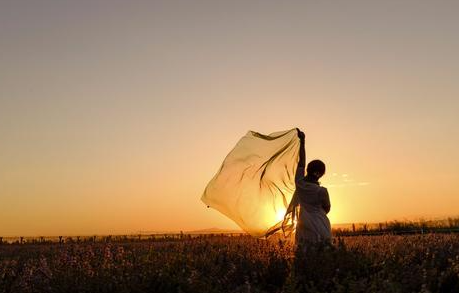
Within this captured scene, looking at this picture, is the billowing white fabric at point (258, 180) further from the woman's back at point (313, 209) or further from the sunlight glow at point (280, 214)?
the woman's back at point (313, 209)

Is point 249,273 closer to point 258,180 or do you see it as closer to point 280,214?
point 280,214

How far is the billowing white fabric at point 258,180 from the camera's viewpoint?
10289mm

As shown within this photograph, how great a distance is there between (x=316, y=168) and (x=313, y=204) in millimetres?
577

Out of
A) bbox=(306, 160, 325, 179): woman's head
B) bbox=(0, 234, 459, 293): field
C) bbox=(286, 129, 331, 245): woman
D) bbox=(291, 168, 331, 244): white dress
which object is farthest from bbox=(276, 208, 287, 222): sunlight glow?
bbox=(0, 234, 459, 293): field

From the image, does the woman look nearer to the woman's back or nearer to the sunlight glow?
the woman's back

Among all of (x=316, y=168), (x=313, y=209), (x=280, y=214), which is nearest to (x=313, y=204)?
(x=313, y=209)

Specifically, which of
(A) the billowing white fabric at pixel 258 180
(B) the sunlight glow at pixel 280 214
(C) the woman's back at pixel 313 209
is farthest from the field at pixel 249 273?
(A) the billowing white fabric at pixel 258 180

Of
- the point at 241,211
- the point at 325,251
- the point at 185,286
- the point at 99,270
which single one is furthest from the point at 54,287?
the point at 241,211

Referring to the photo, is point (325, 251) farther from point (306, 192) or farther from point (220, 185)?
point (220, 185)

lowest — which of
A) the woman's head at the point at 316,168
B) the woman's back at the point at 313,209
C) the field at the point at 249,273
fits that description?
the field at the point at 249,273

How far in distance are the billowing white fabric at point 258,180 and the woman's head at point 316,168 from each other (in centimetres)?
179

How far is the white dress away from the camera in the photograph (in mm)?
8562

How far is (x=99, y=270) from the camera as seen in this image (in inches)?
237

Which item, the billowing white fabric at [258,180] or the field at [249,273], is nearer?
the field at [249,273]
